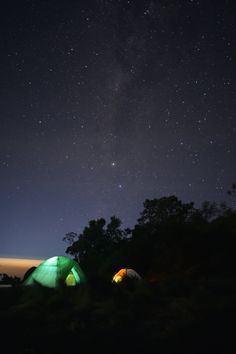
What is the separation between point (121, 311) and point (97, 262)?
70.1ft

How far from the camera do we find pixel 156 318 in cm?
820

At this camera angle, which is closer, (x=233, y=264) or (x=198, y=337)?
(x=198, y=337)

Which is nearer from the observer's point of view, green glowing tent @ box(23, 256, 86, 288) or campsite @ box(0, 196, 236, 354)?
campsite @ box(0, 196, 236, 354)

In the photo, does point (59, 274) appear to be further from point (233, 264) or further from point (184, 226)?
point (184, 226)

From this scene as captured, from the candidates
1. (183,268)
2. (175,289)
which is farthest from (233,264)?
(175,289)

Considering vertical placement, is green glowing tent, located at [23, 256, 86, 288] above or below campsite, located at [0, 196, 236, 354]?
above

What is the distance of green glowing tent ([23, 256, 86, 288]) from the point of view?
47.1 ft

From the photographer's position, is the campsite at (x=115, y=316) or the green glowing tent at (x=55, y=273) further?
the green glowing tent at (x=55, y=273)

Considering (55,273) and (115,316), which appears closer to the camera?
(115,316)

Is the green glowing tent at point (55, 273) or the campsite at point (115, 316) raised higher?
the green glowing tent at point (55, 273)

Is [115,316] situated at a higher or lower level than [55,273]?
lower

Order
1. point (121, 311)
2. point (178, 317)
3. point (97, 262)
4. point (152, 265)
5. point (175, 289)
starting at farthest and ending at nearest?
point (97, 262) < point (152, 265) < point (175, 289) < point (121, 311) < point (178, 317)

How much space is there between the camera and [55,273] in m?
14.5

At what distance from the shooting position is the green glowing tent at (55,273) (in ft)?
47.1
